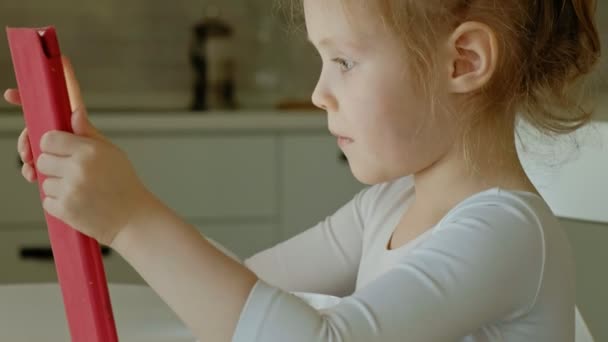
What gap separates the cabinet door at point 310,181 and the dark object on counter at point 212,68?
38 cm

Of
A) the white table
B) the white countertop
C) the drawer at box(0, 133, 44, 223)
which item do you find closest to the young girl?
the white table

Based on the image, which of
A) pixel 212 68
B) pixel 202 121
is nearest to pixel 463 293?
pixel 202 121

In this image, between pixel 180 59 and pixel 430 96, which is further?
pixel 180 59

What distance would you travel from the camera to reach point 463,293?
650 millimetres

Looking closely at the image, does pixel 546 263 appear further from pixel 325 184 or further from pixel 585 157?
pixel 325 184

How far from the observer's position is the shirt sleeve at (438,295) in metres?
0.62

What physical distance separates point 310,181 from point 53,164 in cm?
181

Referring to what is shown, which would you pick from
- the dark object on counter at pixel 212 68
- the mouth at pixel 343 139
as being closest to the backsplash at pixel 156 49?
the dark object on counter at pixel 212 68

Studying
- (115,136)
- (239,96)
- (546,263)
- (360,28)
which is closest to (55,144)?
(360,28)

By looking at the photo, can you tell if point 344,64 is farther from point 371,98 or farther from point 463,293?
point 463,293

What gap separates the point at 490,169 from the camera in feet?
2.52

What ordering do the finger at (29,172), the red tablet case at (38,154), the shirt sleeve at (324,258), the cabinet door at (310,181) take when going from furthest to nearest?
the cabinet door at (310,181) → the shirt sleeve at (324,258) → the finger at (29,172) → the red tablet case at (38,154)

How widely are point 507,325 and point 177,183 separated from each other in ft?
5.69

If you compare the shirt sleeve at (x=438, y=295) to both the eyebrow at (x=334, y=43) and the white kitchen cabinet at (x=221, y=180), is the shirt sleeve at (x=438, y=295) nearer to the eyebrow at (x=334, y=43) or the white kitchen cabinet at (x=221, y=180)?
the eyebrow at (x=334, y=43)
